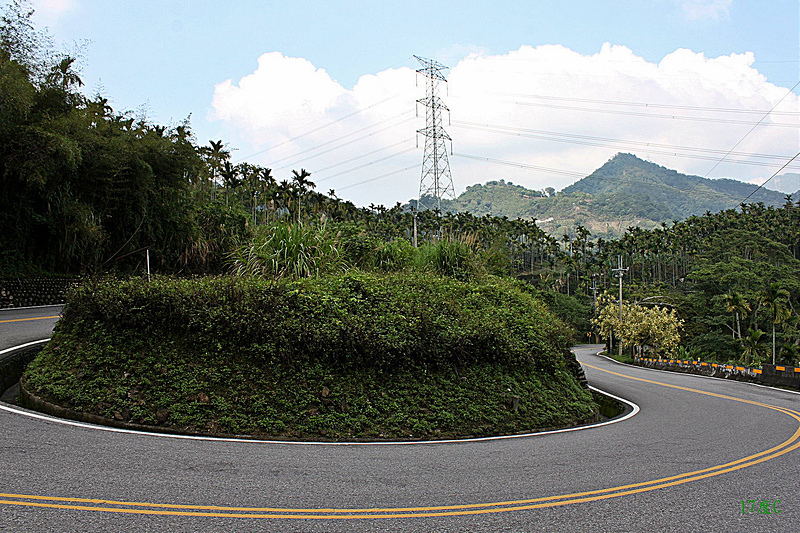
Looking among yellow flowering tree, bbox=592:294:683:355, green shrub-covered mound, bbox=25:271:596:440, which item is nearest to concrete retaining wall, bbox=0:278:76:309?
green shrub-covered mound, bbox=25:271:596:440

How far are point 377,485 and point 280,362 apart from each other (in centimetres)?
355

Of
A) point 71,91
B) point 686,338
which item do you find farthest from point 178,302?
point 686,338

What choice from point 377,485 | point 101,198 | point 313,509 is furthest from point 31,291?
point 313,509

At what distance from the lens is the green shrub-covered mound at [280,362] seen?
8.07 metres

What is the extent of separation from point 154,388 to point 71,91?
1739 centimetres

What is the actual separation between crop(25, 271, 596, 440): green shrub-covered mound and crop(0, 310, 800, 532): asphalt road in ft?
2.56

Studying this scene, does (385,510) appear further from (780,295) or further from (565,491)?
(780,295)

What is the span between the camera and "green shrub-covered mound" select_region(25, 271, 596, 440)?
8.07 metres

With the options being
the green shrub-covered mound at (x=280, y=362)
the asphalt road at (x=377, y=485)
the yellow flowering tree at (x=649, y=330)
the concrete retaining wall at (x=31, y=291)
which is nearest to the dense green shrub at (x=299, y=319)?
the green shrub-covered mound at (x=280, y=362)

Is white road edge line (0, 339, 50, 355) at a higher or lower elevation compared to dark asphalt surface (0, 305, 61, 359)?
lower

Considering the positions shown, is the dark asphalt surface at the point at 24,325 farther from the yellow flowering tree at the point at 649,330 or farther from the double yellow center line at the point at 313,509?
the yellow flowering tree at the point at 649,330

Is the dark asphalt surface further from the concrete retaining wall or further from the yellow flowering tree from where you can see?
the yellow flowering tree

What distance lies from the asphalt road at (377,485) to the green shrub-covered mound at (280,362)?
781mm

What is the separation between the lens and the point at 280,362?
8.80m
